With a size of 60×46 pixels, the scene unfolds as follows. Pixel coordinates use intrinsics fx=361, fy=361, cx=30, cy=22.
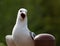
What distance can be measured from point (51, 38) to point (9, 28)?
101 inches

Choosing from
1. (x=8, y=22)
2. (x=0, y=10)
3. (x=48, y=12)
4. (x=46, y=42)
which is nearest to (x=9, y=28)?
(x=8, y=22)

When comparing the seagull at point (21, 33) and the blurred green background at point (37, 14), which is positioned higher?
the seagull at point (21, 33)

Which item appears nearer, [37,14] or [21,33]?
[21,33]

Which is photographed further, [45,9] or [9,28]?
[45,9]

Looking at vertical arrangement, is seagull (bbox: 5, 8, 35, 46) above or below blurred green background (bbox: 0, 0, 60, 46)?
above

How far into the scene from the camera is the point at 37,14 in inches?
185

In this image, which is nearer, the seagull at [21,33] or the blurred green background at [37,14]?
the seagull at [21,33]

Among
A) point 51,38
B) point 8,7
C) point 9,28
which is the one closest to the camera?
point 51,38

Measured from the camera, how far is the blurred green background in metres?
4.53

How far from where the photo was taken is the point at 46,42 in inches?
73.9

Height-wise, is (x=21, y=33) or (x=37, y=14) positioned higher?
(x=21, y=33)

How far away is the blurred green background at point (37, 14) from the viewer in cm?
453

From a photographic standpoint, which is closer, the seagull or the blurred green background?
the seagull

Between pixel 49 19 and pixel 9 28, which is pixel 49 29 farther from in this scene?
pixel 9 28
